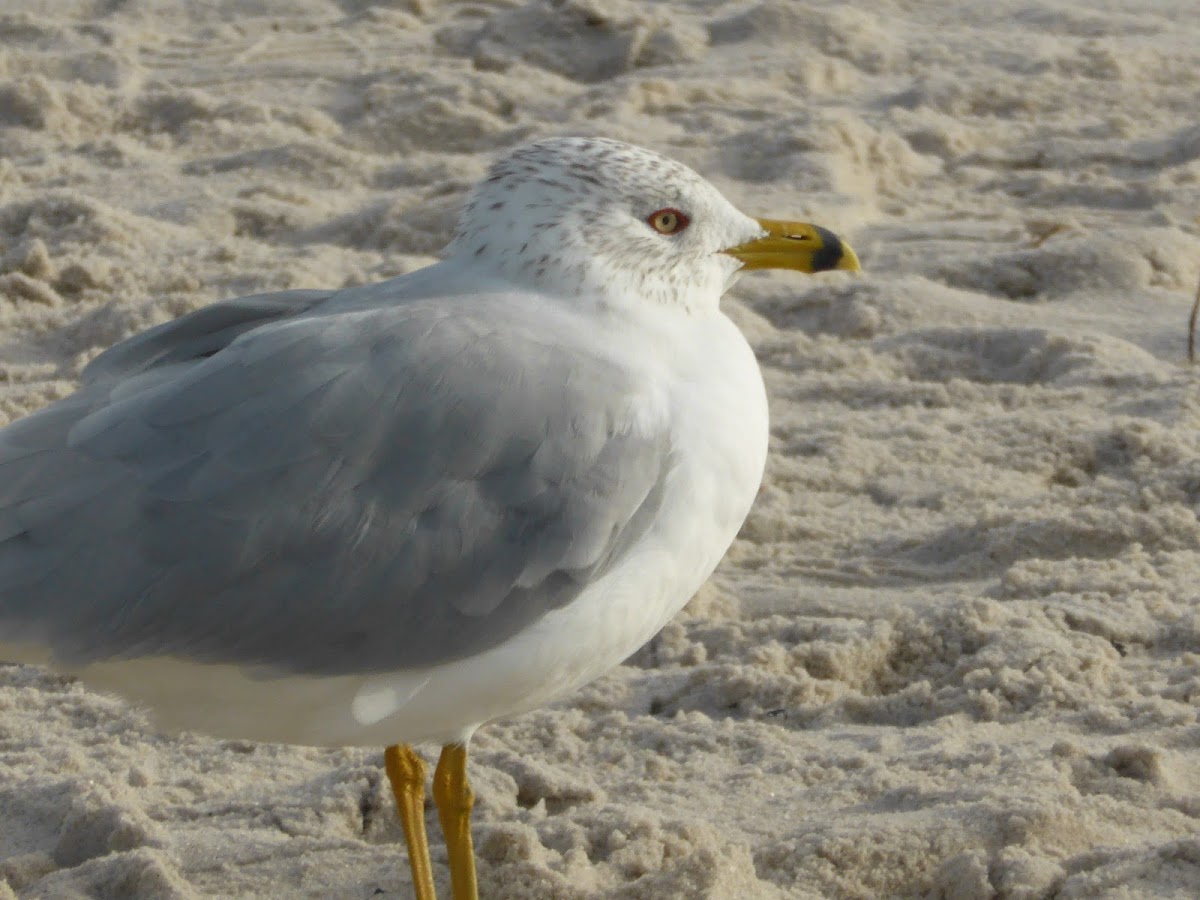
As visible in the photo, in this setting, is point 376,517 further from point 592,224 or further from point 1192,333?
Result: point 1192,333

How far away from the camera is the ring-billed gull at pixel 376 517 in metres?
2.55

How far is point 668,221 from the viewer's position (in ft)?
9.71

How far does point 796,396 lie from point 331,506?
2350mm

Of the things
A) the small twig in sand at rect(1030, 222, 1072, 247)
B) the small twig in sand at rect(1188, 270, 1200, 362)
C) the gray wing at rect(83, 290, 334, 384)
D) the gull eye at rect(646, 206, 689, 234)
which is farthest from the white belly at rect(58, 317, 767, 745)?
the small twig in sand at rect(1030, 222, 1072, 247)

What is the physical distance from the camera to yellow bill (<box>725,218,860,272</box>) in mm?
3090

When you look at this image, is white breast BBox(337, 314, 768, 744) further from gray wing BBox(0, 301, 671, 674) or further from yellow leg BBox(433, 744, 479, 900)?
yellow leg BBox(433, 744, 479, 900)

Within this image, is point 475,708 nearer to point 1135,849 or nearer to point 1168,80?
point 1135,849

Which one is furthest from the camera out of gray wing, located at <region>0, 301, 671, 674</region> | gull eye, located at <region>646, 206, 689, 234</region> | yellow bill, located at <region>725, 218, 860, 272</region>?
yellow bill, located at <region>725, 218, 860, 272</region>

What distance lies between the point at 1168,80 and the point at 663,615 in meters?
4.47

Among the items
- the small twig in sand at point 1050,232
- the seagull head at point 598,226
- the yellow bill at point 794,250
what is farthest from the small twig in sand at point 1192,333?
the seagull head at point 598,226

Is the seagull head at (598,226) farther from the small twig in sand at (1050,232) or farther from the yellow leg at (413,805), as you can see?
the small twig in sand at (1050,232)

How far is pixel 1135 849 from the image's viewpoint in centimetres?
283

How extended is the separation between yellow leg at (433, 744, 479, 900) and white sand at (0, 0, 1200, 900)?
9 cm

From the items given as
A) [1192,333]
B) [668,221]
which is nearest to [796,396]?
[1192,333]
